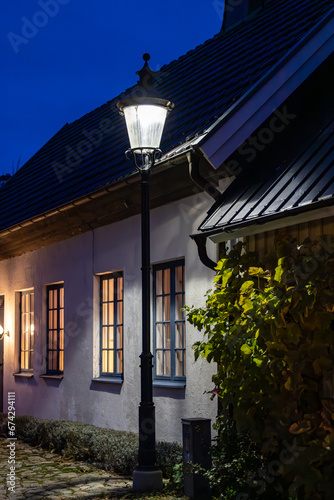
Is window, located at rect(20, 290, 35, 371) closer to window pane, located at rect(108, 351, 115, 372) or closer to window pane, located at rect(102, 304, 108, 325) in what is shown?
window pane, located at rect(102, 304, 108, 325)

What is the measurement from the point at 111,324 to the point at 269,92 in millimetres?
4820

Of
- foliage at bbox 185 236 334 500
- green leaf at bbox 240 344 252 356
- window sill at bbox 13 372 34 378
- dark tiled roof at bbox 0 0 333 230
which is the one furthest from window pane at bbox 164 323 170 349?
window sill at bbox 13 372 34 378

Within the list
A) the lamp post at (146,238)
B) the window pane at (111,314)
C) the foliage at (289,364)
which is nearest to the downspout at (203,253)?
the lamp post at (146,238)

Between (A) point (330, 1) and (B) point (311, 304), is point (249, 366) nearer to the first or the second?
(B) point (311, 304)

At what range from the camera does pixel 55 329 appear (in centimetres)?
1355

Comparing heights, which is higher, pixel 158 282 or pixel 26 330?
pixel 158 282

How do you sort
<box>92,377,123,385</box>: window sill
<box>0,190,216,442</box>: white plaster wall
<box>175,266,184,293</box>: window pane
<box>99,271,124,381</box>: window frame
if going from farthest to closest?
1. <box>99,271,124,381</box>: window frame
2. <box>92,377,123,385</box>: window sill
3. <box>175,266,184,293</box>: window pane
4. <box>0,190,216,442</box>: white plaster wall

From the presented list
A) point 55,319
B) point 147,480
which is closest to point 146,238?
point 147,480

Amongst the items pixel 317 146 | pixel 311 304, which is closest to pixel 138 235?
pixel 317 146

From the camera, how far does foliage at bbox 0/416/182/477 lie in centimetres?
866

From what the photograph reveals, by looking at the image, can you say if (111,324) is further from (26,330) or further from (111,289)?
(26,330)

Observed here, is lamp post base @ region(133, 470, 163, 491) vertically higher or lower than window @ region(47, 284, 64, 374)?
lower

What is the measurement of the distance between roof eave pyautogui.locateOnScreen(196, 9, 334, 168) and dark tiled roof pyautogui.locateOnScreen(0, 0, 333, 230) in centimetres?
34

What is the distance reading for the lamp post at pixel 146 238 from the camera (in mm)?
7730
